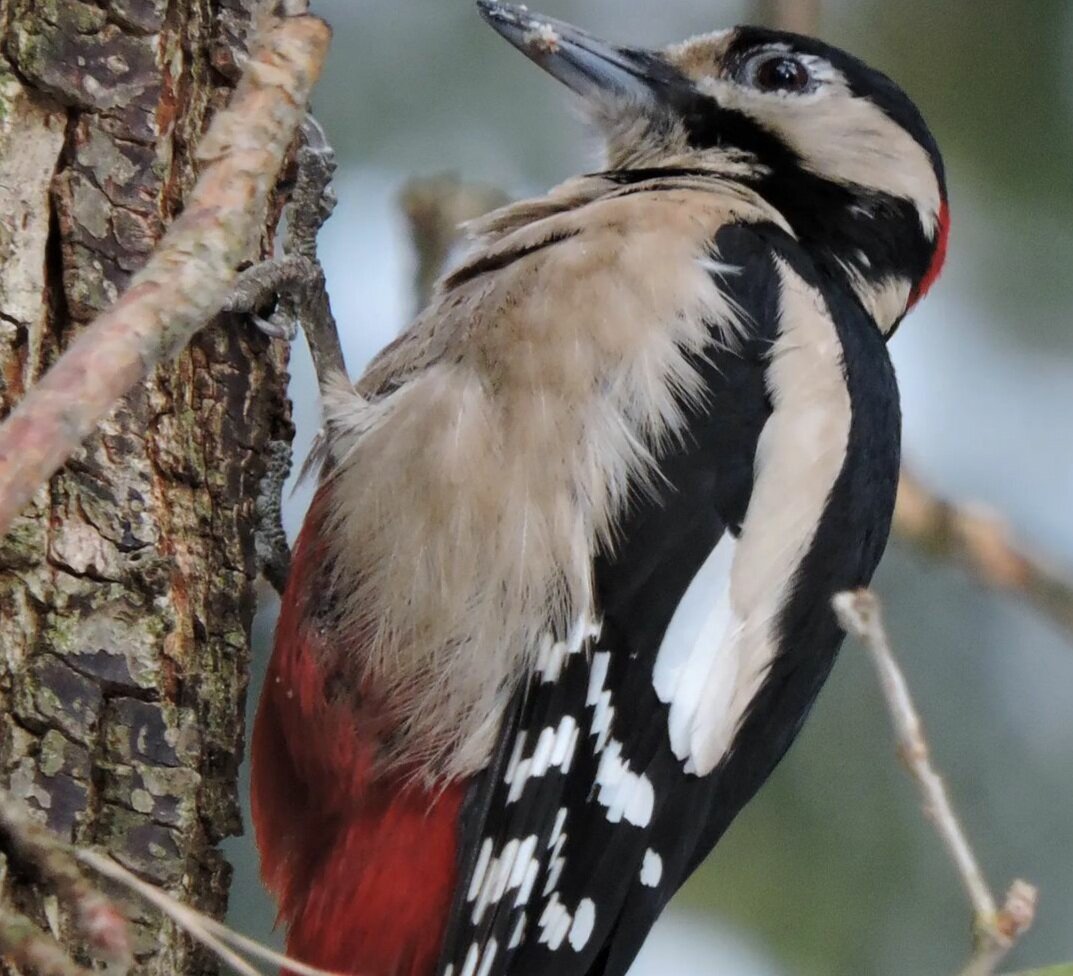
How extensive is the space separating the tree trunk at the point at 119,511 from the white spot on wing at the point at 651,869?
0.49m

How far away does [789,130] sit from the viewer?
229 cm

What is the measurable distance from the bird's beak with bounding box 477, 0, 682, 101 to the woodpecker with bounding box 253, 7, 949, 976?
1.24ft

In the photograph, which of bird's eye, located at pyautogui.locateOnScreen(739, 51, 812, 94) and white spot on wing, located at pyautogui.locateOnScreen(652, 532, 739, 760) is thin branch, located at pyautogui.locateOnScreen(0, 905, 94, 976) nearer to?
white spot on wing, located at pyautogui.locateOnScreen(652, 532, 739, 760)

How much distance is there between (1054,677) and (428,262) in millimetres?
2142

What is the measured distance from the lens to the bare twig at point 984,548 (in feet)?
8.08

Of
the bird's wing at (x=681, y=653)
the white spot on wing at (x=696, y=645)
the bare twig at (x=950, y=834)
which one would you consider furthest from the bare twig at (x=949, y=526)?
the bare twig at (x=950, y=834)

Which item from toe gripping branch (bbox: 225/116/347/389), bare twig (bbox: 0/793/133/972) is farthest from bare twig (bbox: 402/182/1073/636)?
bare twig (bbox: 0/793/133/972)

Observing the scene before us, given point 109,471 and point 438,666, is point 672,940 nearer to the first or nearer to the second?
point 438,666

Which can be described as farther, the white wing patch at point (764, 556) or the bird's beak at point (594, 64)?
the bird's beak at point (594, 64)

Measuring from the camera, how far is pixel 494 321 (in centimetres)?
181

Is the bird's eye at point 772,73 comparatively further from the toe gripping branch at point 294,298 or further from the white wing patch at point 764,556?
the toe gripping branch at point 294,298

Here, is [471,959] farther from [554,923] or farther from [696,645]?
[696,645]

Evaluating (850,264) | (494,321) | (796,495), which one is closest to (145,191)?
(494,321)

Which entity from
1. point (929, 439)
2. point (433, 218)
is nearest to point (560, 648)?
point (433, 218)
